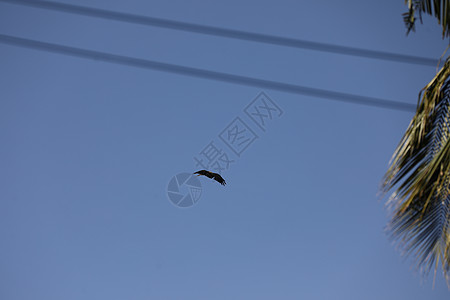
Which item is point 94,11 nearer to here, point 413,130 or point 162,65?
point 162,65

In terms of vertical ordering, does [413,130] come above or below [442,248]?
above

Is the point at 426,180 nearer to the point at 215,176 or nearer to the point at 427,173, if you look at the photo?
the point at 427,173

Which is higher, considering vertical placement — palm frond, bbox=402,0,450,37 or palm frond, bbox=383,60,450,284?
palm frond, bbox=402,0,450,37

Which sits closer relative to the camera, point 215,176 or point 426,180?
point 426,180

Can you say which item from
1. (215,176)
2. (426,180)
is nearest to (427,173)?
(426,180)

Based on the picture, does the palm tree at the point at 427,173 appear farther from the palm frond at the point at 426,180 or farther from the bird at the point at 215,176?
the bird at the point at 215,176

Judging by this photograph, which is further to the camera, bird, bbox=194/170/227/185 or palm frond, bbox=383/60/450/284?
bird, bbox=194/170/227/185

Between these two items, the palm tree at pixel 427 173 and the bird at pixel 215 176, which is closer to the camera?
the palm tree at pixel 427 173

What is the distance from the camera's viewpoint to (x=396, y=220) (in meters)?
5.04

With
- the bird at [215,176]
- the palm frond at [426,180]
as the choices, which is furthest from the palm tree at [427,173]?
the bird at [215,176]

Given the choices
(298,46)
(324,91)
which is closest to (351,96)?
(324,91)

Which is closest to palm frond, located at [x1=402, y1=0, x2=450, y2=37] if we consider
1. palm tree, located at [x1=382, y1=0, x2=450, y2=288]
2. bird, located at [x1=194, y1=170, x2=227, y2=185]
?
palm tree, located at [x1=382, y1=0, x2=450, y2=288]

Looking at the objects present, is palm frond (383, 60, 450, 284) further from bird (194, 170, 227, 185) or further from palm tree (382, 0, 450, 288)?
bird (194, 170, 227, 185)

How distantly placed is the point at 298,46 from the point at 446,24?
4.14 metres
